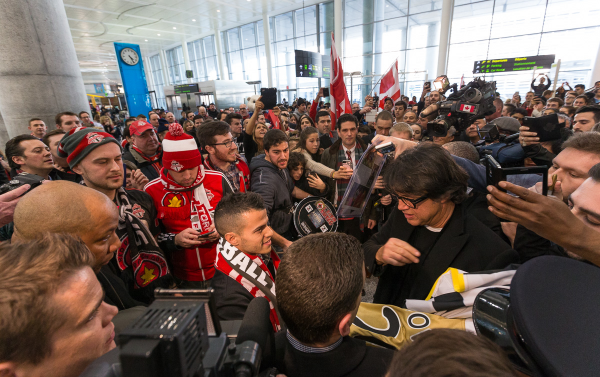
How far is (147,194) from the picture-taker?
6.28 feet

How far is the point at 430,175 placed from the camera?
1.25m

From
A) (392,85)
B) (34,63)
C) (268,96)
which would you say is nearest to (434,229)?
(268,96)

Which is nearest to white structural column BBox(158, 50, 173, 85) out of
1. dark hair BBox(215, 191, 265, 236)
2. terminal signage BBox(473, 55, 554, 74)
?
terminal signage BBox(473, 55, 554, 74)

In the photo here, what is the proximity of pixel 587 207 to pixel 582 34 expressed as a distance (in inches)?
567

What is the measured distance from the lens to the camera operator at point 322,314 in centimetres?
81

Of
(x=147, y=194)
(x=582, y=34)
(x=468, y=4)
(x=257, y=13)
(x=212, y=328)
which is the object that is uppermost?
(x=257, y=13)

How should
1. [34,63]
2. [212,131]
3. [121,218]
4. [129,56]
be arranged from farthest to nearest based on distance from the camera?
1. [129,56]
2. [34,63]
3. [212,131]
4. [121,218]

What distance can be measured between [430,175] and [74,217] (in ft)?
4.93

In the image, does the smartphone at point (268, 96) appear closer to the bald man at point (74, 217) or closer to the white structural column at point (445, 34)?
the bald man at point (74, 217)

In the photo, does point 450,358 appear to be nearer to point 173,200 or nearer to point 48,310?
point 48,310

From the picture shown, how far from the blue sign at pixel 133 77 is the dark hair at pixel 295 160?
1053 cm

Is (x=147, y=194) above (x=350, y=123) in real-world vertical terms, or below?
below

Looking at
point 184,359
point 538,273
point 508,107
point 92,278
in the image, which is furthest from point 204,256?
point 508,107

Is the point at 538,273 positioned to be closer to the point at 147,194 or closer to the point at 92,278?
the point at 92,278
